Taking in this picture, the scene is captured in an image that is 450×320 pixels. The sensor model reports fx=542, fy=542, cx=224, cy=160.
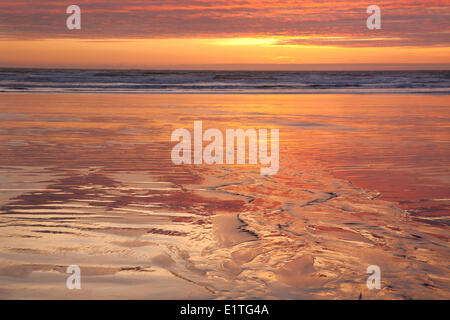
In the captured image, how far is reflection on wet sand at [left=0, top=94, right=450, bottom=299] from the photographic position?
3.32 metres

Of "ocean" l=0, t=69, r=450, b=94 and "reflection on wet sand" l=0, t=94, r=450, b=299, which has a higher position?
"ocean" l=0, t=69, r=450, b=94

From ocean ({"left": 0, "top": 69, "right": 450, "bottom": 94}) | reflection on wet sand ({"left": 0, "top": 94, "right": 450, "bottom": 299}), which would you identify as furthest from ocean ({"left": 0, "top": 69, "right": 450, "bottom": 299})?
ocean ({"left": 0, "top": 69, "right": 450, "bottom": 94})

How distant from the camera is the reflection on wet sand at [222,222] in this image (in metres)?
Answer: 3.32

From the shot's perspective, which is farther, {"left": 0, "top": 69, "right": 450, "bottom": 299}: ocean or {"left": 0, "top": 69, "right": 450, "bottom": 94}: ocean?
{"left": 0, "top": 69, "right": 450, "bottom": 94}: ocean

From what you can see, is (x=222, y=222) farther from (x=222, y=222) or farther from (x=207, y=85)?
(x=207, y=85)

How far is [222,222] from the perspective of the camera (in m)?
4.61

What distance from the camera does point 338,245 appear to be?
403 cm

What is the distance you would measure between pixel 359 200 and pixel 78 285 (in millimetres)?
3130

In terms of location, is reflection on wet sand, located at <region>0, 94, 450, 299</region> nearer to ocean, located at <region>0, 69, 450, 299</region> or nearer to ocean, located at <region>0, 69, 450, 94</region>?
ocean, located at <region>0, 69, 450, 299</region>

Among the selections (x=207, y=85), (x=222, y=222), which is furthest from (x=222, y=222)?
(x=207, y=85)

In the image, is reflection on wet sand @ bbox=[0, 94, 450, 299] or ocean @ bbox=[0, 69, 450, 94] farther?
ocean @ bbox=[0, 69, 450, 94]
